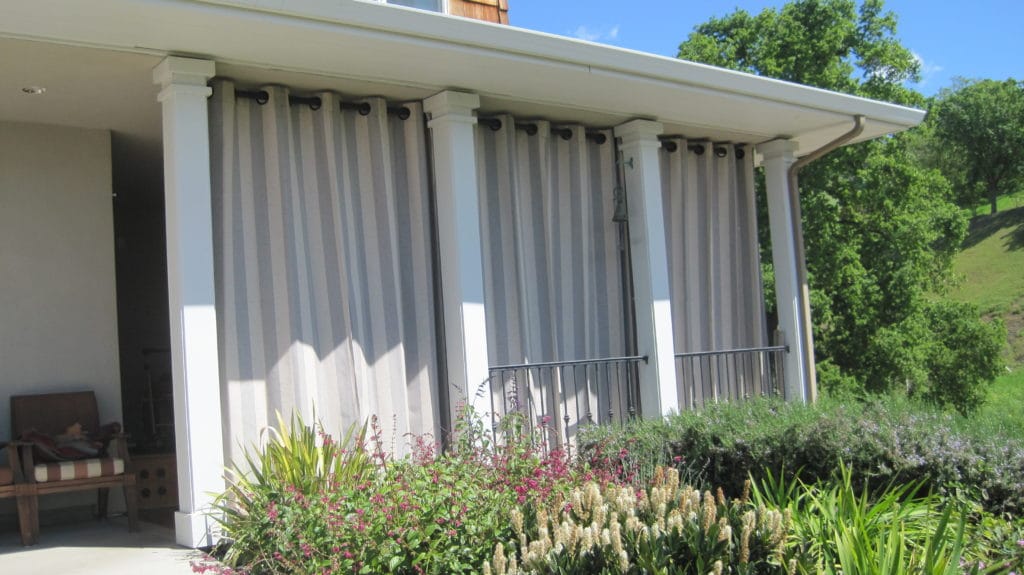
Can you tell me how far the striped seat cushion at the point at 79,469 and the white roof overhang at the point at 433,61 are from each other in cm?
238

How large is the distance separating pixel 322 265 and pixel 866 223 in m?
12.7

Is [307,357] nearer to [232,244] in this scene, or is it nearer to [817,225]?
[232,244]

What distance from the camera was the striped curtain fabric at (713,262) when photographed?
7633 mm

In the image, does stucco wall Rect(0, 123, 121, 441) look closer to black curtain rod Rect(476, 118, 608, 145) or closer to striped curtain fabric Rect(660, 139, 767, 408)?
black curtain rod Rect(476, 118, 608, 145)

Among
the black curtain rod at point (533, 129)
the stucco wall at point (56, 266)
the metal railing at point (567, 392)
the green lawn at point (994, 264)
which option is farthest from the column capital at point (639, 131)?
the green lawn at point (994, 264)

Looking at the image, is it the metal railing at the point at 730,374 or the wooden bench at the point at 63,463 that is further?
the metal railing at the point at 730,374

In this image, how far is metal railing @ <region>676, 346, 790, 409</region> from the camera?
24.9 feet

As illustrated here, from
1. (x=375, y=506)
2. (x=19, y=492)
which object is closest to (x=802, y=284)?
(x=375, y=506)

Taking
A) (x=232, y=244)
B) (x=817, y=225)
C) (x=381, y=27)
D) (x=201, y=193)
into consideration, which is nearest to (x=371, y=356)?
(x=232, y=244)

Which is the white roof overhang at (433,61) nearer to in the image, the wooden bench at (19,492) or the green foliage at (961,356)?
the wooden bench at (19,492)

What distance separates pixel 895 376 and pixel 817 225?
2.80 meters

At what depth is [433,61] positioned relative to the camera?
537cm

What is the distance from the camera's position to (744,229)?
818cm

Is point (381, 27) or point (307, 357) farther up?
point (381, 27)
